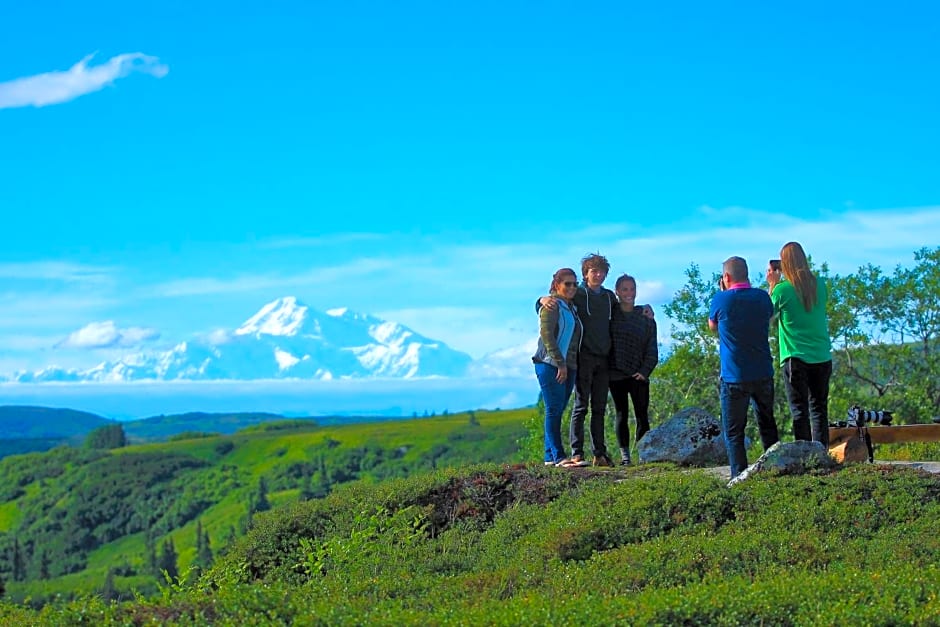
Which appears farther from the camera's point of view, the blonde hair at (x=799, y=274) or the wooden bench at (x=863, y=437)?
the wooden bench at (x=863, y=437)

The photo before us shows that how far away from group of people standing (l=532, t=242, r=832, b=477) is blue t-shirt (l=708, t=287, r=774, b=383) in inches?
0.4

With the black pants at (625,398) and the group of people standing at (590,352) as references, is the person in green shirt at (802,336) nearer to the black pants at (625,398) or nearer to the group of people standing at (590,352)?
the group of people standing at (590,352)

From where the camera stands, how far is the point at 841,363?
23703mm

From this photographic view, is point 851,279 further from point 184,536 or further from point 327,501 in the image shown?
point 184,536

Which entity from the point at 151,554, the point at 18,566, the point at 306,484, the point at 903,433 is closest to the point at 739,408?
the point at 903,433

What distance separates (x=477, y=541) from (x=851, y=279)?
14.6m

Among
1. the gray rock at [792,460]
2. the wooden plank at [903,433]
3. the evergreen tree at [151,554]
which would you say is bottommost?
the evergreen tree at [151,554]

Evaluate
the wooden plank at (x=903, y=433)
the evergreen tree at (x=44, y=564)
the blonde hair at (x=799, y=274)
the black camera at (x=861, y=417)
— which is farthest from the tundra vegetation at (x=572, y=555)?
the evergreen tree at (x=44, y=564)

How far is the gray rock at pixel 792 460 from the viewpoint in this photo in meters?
11.8

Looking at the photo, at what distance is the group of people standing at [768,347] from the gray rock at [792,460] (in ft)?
0.88

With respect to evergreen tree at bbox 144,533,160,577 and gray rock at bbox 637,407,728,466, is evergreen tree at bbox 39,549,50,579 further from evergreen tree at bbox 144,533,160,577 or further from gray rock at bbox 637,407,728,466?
gray rock at bbox 637,407,728,466

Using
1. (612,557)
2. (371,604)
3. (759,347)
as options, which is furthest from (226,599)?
(759,347)

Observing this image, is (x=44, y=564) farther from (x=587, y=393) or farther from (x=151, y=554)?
(x=587, y=393)

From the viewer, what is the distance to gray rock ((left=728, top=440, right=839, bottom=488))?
11.8 m
